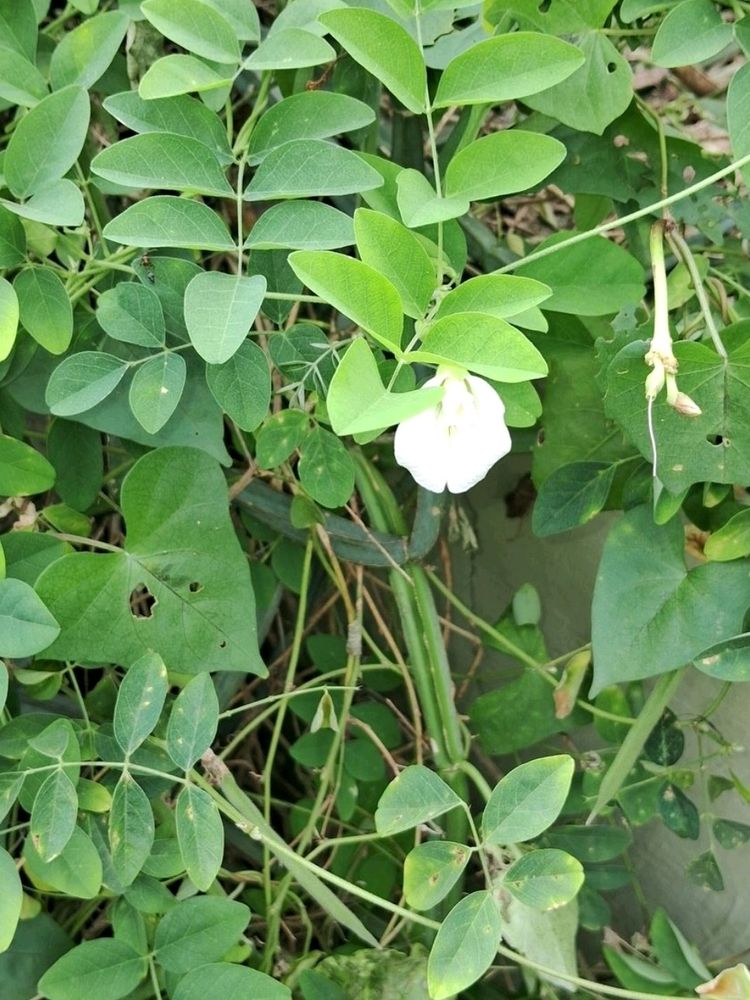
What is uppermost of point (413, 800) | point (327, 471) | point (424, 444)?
point (424, 444)

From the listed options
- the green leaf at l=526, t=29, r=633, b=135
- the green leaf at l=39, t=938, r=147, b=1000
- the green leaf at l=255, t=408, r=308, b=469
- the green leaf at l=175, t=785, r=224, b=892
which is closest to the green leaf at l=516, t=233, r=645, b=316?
the green leaf at l=526, t=29, r=633, b=135

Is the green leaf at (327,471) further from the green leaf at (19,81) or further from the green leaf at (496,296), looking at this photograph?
the green leaf at (19,81)

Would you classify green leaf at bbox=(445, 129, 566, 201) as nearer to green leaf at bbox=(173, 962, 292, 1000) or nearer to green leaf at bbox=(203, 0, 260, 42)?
green leaf at bbox=(203, 0, 260, 42)

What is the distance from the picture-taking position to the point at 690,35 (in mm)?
577

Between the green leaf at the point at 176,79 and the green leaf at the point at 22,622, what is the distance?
289 mm

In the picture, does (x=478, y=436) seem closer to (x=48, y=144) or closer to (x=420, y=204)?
(x=420, y=204)

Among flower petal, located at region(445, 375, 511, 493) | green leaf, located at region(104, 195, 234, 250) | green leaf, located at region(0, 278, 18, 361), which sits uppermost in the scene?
green leaf, located at region(104, 195, 234, 250)

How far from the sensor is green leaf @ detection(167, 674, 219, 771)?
0.56 m

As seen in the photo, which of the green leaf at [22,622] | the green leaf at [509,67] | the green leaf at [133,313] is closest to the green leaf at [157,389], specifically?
the green leaf at [133,313]

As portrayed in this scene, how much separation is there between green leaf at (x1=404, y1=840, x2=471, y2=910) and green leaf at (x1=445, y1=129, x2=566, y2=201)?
38cm

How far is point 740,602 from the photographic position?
0.62 m

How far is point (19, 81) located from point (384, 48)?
25 cm

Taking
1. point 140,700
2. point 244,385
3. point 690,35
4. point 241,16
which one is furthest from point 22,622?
point 690,35

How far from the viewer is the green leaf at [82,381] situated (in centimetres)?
57
